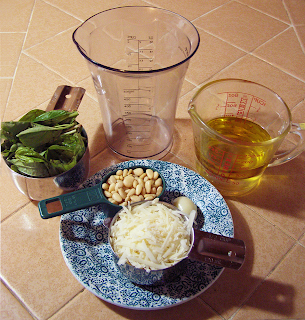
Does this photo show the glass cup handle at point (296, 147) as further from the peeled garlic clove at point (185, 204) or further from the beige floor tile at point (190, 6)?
the beige floor tile at point (190, 6)

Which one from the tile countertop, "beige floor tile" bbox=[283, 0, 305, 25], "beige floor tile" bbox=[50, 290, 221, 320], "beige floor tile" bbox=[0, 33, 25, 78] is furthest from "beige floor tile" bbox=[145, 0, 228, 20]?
"beige floor tile" bbox=[50, 290, 221, 320]

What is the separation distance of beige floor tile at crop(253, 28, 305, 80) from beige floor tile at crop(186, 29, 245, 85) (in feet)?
0.27

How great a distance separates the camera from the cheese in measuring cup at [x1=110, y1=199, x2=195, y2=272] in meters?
0.53

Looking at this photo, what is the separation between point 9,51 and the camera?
3.50 feet

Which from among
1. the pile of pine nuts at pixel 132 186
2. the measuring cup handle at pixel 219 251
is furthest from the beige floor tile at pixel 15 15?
the measuring cup handle at pixel 219 251

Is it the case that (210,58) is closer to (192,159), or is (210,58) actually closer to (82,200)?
(192,159)

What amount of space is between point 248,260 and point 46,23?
1043 mm

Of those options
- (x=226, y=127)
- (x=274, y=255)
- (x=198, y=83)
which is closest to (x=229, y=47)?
(x=198, y=83)

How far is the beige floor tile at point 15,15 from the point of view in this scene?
1155 millimetres

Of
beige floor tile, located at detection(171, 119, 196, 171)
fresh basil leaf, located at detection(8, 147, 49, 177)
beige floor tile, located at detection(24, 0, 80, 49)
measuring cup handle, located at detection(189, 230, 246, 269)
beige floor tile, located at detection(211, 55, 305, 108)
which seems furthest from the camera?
beige floor tile, located at detection(24, 0, 80, 49)

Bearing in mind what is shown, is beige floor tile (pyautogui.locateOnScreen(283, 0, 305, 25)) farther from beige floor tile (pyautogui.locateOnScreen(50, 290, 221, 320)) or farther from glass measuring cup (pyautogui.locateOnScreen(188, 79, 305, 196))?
beige floor tile (pyautogui.locateOnScreen(50, 290, 221, 320))

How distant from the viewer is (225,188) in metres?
0.72

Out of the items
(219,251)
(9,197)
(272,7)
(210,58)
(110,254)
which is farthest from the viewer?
(272,7)

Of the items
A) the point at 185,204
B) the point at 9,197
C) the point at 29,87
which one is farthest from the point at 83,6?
the point at 185,204
